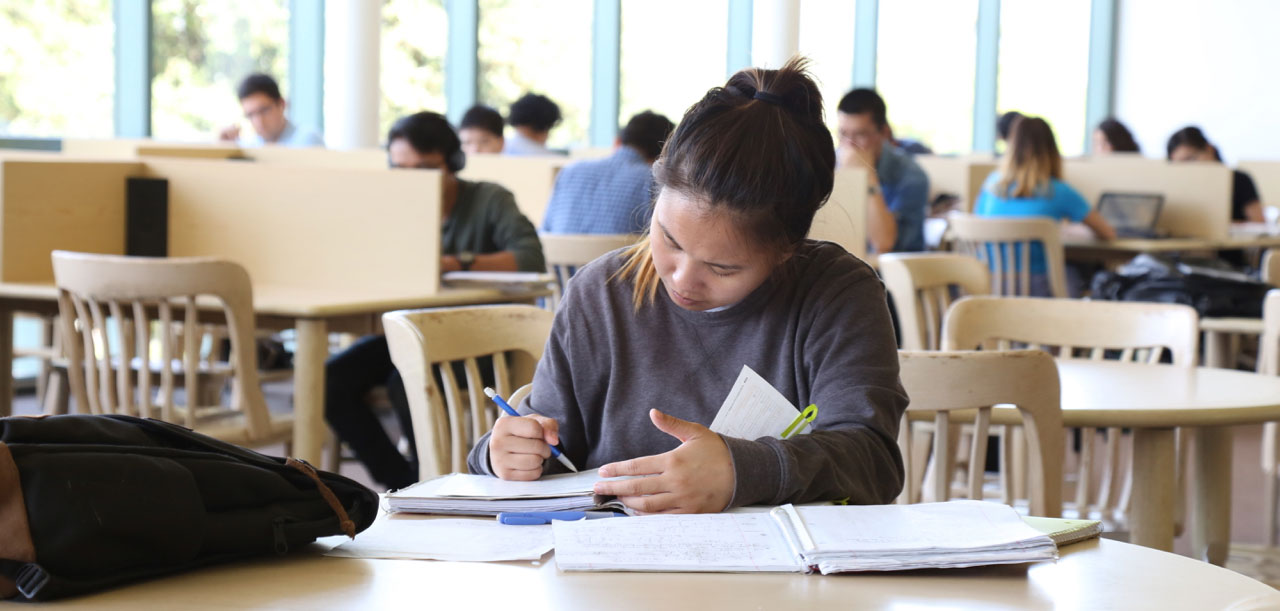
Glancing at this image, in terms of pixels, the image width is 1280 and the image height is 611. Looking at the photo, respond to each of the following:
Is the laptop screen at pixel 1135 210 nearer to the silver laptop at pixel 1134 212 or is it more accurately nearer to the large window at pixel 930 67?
the silver laptop at pixel 1134 212

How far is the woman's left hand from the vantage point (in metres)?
1.03

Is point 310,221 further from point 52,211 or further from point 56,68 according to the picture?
point 56,68

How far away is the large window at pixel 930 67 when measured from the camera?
31.8ft

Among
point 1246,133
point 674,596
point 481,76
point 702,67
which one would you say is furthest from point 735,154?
point 1246,133

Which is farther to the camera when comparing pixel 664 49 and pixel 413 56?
pixel 664 49

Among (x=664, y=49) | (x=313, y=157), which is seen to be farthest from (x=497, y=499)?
(x=664, y=49)

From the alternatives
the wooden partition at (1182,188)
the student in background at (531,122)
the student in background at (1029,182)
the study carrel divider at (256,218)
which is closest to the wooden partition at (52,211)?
the study carrel divider at (256,218)

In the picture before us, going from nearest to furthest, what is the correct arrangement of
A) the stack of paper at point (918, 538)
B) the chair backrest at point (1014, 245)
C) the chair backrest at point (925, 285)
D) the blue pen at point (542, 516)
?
the stack of paper at point (918, 538) → the blue pen at point (542, 516) → the chair backrest at point (925, 285) → the chair backrest at point (1014, 245)

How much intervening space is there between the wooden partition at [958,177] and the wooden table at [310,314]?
10.3 ft

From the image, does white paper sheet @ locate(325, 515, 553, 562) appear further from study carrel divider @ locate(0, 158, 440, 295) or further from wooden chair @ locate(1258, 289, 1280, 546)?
study carrel divider @ locate(0, 158, 440, 295)

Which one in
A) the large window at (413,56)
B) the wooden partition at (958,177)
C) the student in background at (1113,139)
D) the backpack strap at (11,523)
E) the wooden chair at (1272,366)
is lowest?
the wooden chair at (1272,366)

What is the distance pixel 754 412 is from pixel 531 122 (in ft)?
15.5

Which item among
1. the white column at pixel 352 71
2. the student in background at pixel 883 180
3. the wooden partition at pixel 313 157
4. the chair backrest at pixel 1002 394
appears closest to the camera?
the chair backrest at pixel 1002 394

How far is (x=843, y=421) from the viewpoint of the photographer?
1.21 metres
